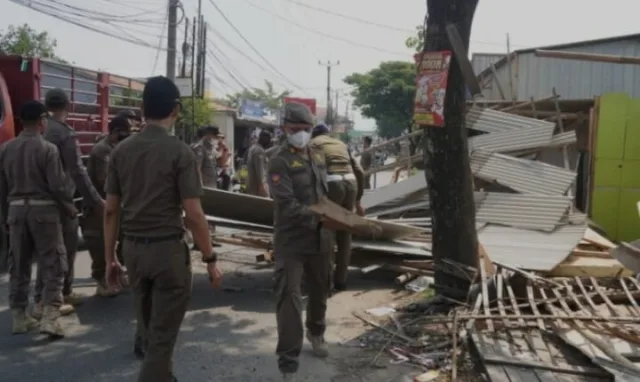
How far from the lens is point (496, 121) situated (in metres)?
10.8

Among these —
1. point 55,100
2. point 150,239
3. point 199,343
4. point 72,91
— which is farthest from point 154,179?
point 72,91

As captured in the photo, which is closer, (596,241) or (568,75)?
(596,241)

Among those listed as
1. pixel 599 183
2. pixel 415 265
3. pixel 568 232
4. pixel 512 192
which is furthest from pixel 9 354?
pixel 599 183

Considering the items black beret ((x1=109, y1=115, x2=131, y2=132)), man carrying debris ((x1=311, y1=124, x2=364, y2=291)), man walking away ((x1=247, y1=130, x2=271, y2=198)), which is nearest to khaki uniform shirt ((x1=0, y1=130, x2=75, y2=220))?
black beret ((x1=109, y1=115, x2=131, y2=132))

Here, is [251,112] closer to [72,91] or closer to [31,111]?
[72,91]

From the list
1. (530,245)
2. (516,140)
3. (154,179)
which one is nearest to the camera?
(154,179)

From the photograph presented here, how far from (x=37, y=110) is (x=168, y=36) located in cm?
1555

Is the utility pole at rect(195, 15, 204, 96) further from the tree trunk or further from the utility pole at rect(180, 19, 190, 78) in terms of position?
the tree trunk

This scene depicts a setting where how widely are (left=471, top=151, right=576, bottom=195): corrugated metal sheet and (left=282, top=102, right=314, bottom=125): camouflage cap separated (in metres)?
5.20

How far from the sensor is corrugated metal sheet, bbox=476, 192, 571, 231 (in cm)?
812

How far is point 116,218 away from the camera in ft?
11.8

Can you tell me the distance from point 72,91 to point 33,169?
4.74 meters

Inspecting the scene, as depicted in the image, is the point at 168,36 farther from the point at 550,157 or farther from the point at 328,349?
the point at 328,349

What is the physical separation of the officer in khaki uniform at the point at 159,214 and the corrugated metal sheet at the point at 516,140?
7247mm
